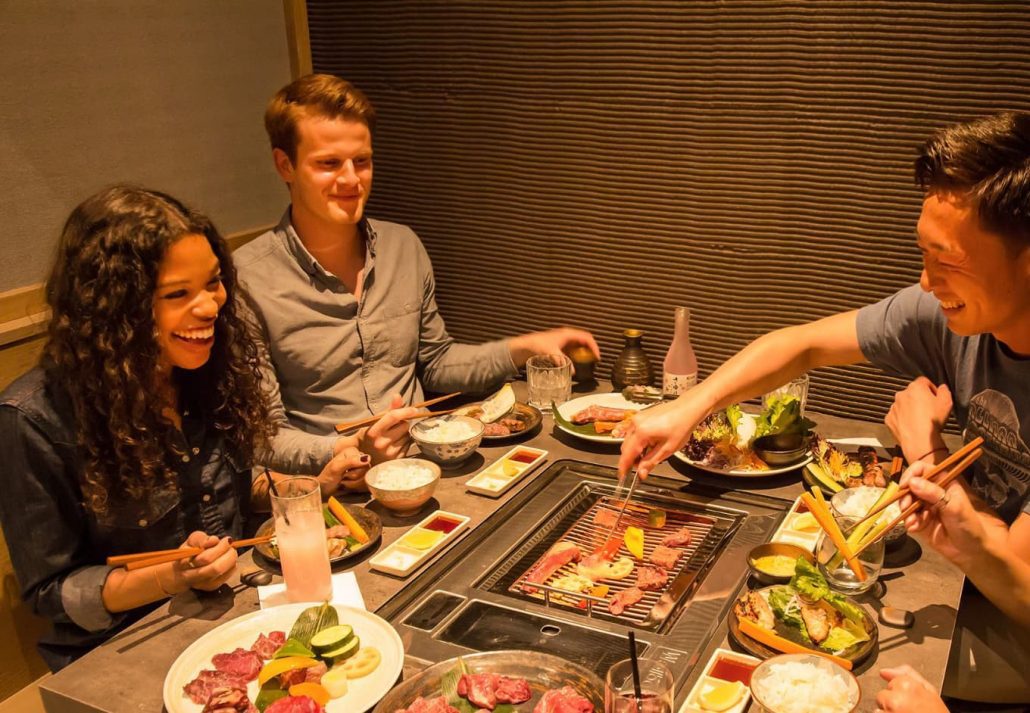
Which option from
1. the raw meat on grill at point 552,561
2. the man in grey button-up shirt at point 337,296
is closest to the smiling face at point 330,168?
the man in grey button-up shirt at point 337,296

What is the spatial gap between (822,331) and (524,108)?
1294 millimetres

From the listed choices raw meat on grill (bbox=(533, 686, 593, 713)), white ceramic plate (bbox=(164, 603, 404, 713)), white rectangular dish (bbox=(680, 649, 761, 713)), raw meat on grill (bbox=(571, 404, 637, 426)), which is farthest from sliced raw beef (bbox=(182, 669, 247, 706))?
raw meat on grill (bbox=(571, 404, 637, 426))

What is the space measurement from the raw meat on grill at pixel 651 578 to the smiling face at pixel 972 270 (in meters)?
0.79

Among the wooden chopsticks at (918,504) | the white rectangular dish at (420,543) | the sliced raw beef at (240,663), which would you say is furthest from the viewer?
the white rectangular dish at (420,543)

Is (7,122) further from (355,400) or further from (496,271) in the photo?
(496,271)

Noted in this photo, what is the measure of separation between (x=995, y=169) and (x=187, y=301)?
5.30ft

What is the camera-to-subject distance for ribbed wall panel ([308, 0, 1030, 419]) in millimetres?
2443

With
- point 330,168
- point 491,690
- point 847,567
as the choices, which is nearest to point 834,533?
point 847,567

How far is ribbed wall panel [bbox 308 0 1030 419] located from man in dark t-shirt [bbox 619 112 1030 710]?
51 centimetres

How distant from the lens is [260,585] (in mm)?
1791

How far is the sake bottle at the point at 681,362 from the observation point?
2590 millimetres

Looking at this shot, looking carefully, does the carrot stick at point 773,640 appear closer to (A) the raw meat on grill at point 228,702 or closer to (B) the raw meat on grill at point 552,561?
(B) the raw meat on grill at point 552,561

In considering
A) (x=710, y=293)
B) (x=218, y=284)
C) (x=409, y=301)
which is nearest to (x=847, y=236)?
(x=710, y=293)

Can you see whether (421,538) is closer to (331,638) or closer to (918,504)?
(331,638)
